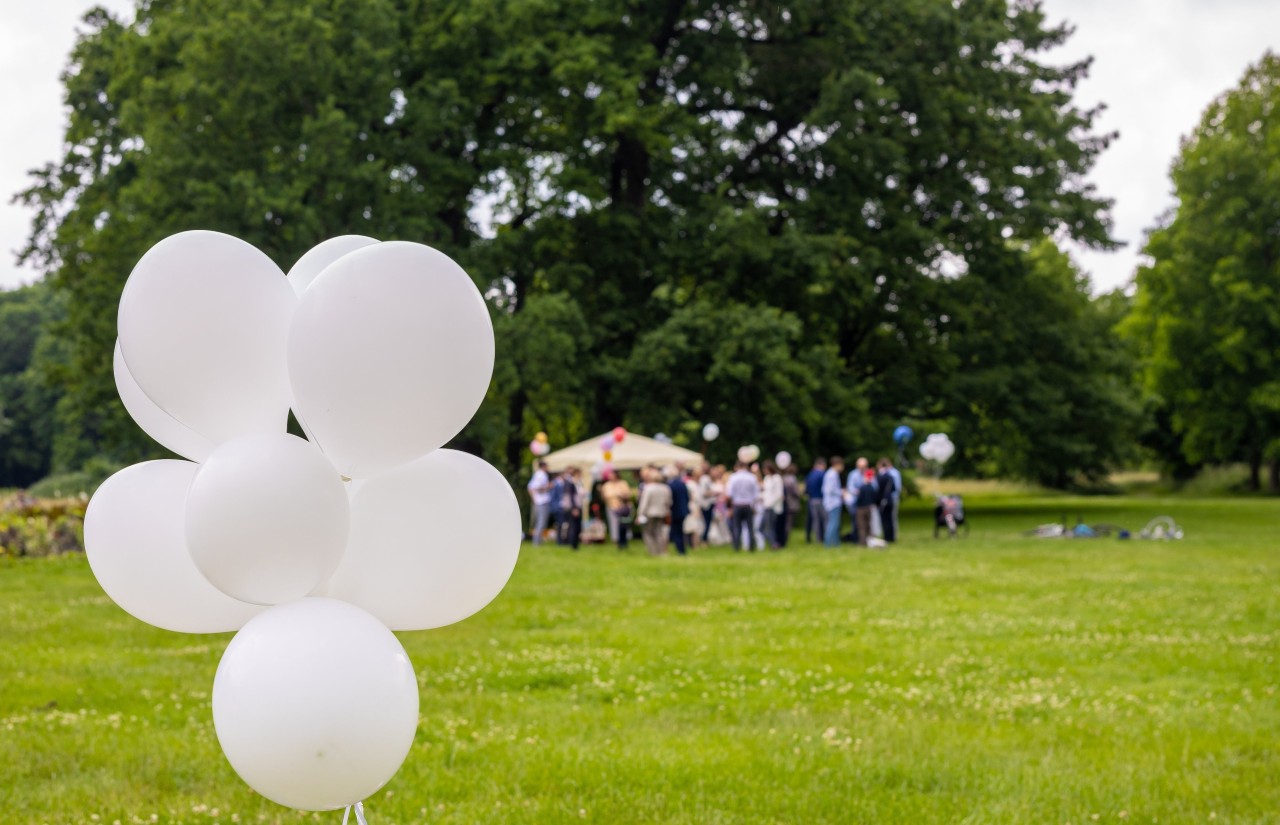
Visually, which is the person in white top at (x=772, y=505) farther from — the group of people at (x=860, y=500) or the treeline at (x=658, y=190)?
the treeline at (x=658, y=190)

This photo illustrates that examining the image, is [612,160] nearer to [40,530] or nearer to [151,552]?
[40,530]

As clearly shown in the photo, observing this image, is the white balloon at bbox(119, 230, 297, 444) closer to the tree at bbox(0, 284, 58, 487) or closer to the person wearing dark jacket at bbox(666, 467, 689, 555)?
the person wearing dark jacket at bbox(666, 467, 689, 555)

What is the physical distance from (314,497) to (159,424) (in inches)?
43.4

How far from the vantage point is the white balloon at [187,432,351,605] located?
347cm

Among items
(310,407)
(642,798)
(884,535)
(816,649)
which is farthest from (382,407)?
(884,535)

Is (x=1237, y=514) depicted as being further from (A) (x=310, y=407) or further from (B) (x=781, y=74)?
(A) (x=310, y=407)

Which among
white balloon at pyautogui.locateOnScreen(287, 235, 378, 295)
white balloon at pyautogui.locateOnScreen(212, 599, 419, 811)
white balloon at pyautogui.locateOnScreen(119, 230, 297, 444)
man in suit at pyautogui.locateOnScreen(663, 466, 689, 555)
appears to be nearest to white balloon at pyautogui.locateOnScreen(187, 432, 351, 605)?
white balloon at pyautogui.locateOnScreen(212, 599, 419, 811)

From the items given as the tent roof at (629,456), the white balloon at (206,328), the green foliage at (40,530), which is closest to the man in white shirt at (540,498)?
the tent roof at (629,456)

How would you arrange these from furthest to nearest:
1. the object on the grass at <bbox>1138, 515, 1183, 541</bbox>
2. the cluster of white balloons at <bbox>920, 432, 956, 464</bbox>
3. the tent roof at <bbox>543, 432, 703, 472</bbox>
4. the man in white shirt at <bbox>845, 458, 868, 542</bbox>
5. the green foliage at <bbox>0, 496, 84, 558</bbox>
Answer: the cluster of white balloons at <bbox>920, 432, 956, 464</bbox> < the object on the grass at <bbox>1138, 515, 1183, 541</bbox> < the tent roof at <bbox>543, 432, 703, 472</bbox> < the man in white shirt at <bbox>845, 458, 868, 542</bbox> < the green foliage at <bbox>0, 496, 84, 558</bbox>

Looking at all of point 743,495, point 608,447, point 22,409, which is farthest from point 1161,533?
point 22,409

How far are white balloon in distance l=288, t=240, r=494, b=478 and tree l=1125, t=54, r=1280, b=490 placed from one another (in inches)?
2069

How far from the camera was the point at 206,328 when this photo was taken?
12.2 ft

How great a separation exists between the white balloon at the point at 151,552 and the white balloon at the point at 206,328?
420 mm

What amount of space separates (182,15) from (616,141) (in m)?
11.0
